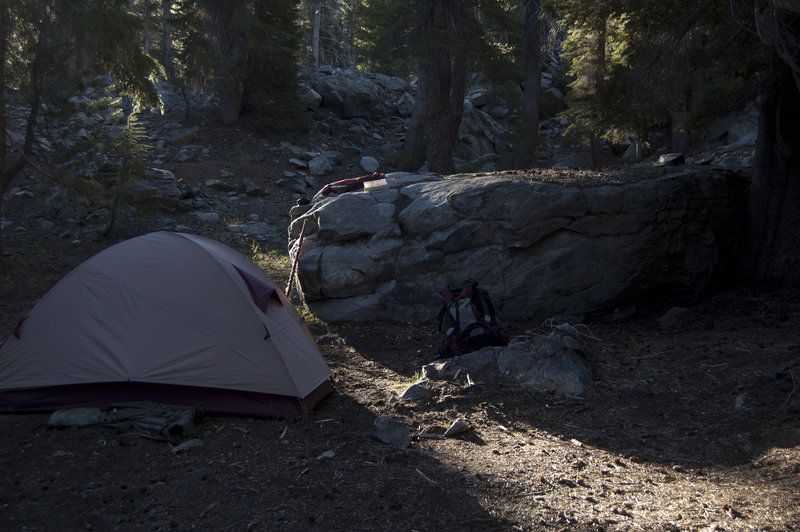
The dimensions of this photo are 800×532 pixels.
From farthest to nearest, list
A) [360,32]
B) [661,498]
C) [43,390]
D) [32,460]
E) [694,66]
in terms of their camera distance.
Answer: [360,32] < [694,66] < [43,390] < [32,460] < [661,498]

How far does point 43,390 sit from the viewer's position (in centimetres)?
511

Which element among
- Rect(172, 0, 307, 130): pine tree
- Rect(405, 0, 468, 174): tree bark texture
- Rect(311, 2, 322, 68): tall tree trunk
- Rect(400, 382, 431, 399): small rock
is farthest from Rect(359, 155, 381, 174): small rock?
Rect(311, 2, 322, 68): tall tree trunk

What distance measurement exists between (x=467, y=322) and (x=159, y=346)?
3.30m

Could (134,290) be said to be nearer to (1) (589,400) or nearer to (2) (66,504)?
(2) (66,504)

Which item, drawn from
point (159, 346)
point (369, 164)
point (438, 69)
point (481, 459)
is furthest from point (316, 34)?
point (481, 459)

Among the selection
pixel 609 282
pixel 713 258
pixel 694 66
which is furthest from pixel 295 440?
pixel 694 66

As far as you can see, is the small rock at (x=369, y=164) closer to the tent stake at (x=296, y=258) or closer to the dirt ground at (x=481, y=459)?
the tent stake at (x=296, y=258)

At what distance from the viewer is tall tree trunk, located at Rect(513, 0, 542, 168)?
56.2 feet

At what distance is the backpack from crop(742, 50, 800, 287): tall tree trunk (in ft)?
13.0

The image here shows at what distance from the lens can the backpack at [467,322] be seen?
6.38 metres

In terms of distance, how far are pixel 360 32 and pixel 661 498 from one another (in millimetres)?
24208

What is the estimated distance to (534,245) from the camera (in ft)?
25.4

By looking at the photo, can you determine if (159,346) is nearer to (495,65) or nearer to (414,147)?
(495,65)

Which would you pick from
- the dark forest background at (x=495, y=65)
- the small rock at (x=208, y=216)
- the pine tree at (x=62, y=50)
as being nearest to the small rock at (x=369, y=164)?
the dark forest background at (x=495, y=65)
